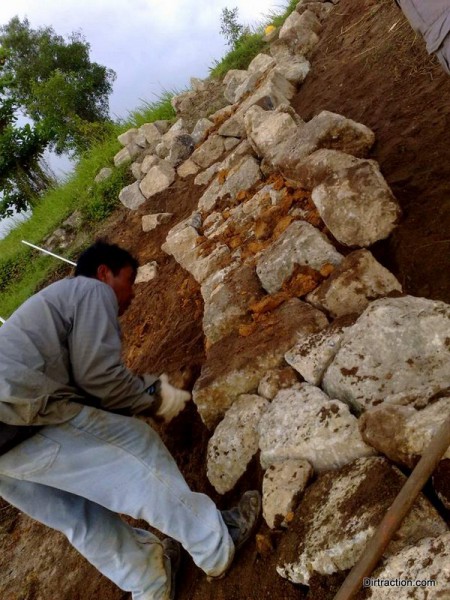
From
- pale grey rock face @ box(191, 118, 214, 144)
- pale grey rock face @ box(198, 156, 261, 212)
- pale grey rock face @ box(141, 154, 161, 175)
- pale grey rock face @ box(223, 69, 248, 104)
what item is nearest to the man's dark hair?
pale grey rock face @ box(198, 156, 261, 212)

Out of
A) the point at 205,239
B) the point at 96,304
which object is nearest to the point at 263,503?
the point at 96,304

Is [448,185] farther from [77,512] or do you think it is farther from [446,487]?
[77,512]

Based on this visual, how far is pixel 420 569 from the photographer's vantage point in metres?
1.24

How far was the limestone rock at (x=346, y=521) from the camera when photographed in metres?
1.39

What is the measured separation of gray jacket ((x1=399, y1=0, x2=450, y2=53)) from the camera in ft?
5.60

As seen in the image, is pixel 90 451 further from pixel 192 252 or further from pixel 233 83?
pixel 233 83

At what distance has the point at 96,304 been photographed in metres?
1.75

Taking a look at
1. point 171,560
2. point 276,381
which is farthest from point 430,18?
point 171,560

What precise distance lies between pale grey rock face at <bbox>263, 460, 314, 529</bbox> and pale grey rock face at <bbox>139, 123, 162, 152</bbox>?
6.09 m

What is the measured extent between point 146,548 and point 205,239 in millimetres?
2533

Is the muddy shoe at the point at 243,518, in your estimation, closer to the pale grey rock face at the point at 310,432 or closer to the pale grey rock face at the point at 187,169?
the pale grey rock face at the point at 310,432

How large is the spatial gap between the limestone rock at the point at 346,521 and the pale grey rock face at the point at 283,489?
0.17 ft

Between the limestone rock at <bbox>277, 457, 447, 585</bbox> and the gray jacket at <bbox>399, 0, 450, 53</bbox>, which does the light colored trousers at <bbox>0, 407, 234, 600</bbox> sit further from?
the gray jacket at <bbox>399, 0, 450, 53</bbox>

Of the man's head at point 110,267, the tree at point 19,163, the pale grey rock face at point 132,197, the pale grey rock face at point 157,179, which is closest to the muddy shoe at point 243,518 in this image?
the man's head at point 110,267
